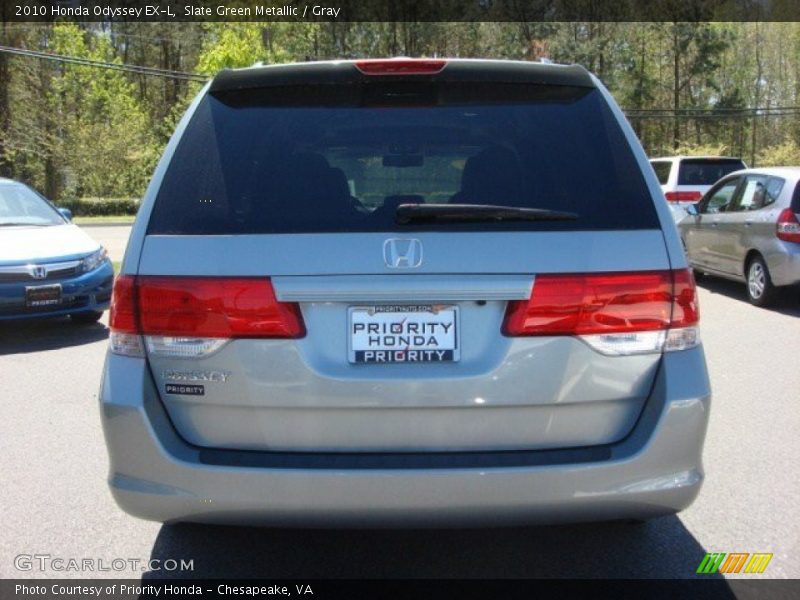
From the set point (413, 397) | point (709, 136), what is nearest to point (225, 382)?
point (413, 397)

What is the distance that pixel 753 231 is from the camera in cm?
1060

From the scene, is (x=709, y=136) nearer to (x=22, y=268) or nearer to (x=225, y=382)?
(x=22, y=268)

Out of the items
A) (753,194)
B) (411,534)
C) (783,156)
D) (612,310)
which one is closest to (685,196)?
(753,194)

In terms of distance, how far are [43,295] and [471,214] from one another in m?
6.80

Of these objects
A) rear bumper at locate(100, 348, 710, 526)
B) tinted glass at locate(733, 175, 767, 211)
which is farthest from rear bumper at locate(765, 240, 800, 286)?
rear bumper at locate(100, 348, 710, 526)

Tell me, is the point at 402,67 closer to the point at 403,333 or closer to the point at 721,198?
the point at 403,333

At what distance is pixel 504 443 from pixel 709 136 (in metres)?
54.4

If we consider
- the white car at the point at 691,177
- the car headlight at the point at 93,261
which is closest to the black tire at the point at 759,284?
the white car at the point at 691,177

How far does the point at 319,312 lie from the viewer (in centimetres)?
270

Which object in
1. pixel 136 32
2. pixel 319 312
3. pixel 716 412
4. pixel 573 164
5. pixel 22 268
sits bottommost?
pixel 716 412

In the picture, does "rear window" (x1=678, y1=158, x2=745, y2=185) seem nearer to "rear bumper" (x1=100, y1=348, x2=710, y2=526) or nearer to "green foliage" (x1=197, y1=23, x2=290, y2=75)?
"rear bumper" (x1=100, y1=348, x2=710, y2=526)

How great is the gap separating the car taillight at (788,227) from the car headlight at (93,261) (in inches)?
299

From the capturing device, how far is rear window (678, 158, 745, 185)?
16.8 m

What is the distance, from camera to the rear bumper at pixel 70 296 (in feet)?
27.3
